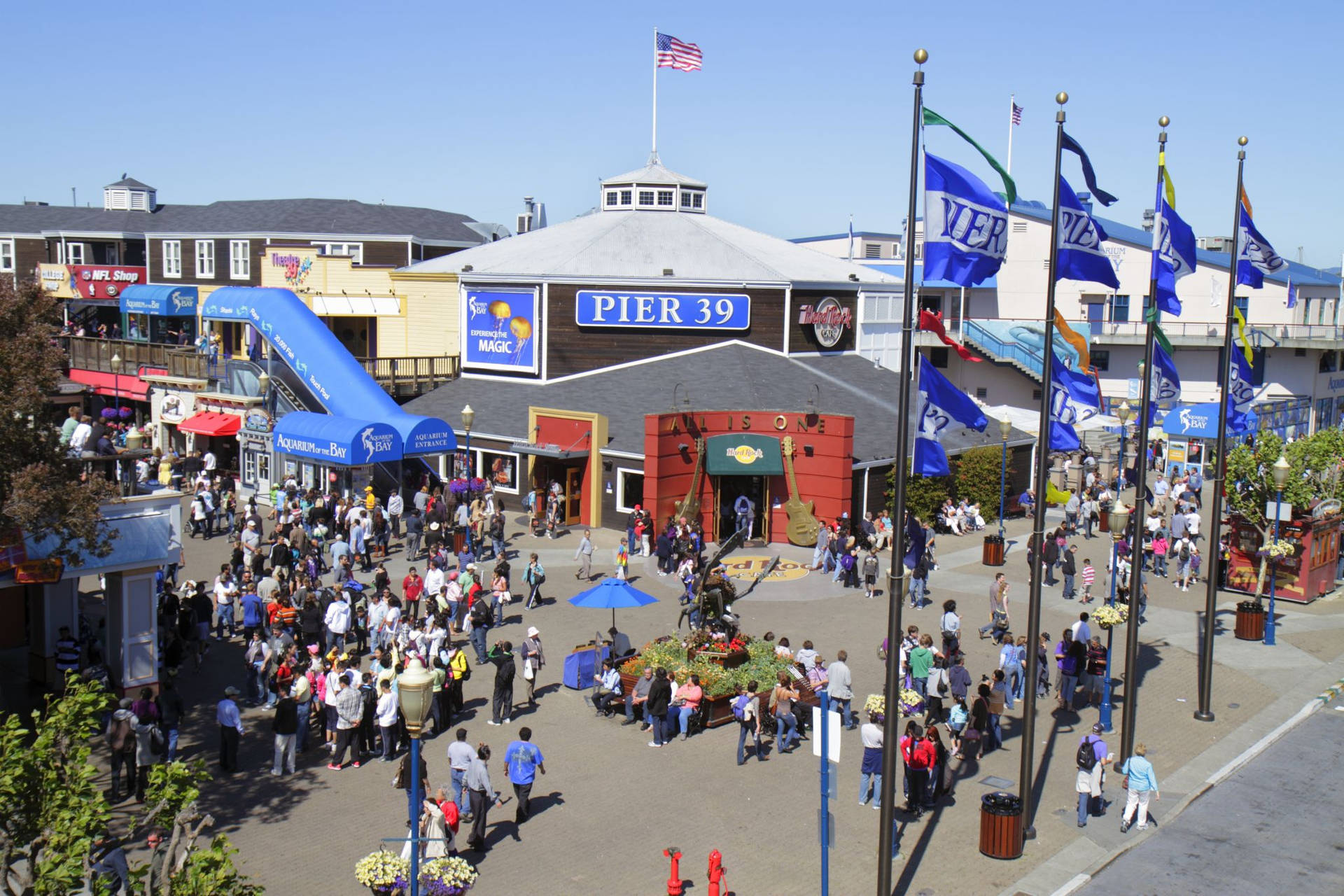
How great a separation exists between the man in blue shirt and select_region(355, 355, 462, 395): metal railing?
2874cm

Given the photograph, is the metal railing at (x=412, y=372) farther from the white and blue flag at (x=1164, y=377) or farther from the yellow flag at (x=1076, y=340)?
Result: the yellow flag at (x=1076, y=340)

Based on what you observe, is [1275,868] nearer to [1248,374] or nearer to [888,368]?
[1248,374]

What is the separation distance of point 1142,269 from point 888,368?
20.4m

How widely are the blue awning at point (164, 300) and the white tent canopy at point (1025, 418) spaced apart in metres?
33.5

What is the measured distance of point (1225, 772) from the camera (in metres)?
18.6

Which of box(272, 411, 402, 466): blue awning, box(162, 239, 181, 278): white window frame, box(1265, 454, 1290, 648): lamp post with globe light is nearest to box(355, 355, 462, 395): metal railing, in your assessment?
box(272, 411, 402, 466): blue awning

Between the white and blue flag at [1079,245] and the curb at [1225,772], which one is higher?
the white and blue flag at [1079,245]

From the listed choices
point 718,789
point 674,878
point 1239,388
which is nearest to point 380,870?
point 674,878

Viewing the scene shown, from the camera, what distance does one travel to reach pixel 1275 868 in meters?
15.4

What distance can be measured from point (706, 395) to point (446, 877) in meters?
26.2

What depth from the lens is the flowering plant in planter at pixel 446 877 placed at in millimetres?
11438

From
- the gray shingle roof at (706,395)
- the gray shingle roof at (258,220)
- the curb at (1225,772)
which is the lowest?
the curb at (1225,772)

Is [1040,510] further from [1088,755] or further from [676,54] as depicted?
[676,54]

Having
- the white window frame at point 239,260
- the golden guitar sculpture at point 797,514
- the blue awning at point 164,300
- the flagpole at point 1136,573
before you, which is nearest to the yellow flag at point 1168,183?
the flagpole at point 1136,573
